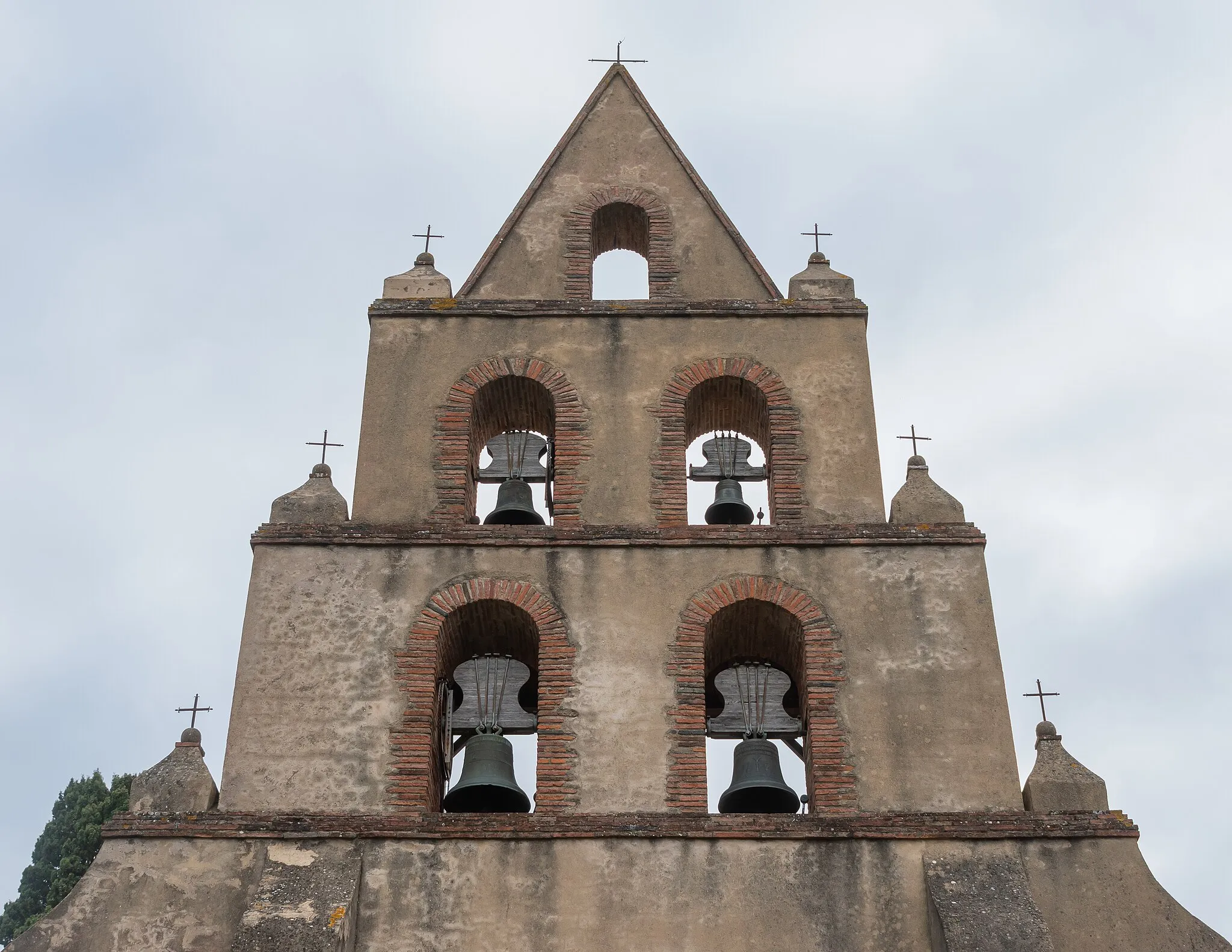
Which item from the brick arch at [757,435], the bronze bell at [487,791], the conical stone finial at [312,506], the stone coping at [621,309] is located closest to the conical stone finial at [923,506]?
the brick arch at [757,435]

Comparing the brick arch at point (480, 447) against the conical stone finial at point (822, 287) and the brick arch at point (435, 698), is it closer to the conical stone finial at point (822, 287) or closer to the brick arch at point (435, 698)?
the brick arch at point (435, 698)

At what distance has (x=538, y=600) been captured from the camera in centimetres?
1505

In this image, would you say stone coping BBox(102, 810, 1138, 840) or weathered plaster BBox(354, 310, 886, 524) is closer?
stone coping BBox(102, 810, 1138, 840)

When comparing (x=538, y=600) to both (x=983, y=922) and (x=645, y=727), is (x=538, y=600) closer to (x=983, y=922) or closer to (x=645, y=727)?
(x=645, y=727)

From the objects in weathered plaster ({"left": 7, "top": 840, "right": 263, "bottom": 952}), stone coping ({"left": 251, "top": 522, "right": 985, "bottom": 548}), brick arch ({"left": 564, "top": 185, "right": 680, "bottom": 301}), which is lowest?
weathered plaster ({"left": 7, "top": 840, "right": 263, "bottom": 952})

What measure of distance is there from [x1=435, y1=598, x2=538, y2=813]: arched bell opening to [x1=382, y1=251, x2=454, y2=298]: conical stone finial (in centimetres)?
350

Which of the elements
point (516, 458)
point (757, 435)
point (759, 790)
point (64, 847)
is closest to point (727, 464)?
point (757, 435)

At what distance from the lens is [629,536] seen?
1544cm

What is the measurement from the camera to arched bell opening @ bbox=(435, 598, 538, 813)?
14547 millimetres

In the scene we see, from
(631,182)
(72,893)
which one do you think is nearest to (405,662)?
(72,893)

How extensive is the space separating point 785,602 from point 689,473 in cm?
253

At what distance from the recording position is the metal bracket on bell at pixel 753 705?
594 inches

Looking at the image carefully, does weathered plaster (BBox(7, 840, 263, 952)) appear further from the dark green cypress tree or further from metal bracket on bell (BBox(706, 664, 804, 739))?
the dark green cypress tree

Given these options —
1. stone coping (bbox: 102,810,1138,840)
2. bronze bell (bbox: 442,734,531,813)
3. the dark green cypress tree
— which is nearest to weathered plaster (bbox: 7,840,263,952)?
stone coping (bbox: 102,810,1138,840)
